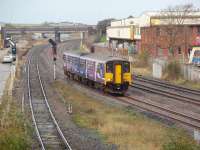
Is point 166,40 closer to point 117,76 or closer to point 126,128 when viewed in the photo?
point 117,76

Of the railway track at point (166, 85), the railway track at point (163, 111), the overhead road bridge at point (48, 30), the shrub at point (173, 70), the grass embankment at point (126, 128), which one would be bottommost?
the railway track at point (163, 111)

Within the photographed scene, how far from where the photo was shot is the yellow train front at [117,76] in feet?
117

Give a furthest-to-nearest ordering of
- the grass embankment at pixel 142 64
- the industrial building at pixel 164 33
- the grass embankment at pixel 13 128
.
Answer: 1. the industrial building at pixel 164 33
2. the grass embankment at pixel 142 64
3. the grass embankment at pixel 13 128

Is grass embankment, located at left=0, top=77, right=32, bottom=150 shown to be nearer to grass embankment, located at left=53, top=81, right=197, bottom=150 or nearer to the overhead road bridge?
grass embankment, located at left=53, top=81, right=197, bottom=150

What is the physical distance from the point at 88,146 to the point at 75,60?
26.8 metres

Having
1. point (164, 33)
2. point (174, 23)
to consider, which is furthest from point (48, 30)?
point (164, 33)

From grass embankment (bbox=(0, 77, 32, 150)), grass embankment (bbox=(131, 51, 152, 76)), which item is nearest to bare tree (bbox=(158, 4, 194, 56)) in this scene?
grass embankment (bbox=(131, 51, 152, 76))

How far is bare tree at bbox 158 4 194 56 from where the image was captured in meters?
65.1

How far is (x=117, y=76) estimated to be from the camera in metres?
35.9

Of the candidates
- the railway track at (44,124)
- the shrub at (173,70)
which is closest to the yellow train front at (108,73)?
the railway track at (44,124)

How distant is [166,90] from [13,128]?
19447 millimetres

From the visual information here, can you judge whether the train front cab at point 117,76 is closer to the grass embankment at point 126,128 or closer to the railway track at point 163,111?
the railway track at point 163,111

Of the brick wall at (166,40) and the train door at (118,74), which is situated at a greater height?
the brick wall at (166,40)

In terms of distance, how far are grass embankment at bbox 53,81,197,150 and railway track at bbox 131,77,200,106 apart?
16.7 ft
